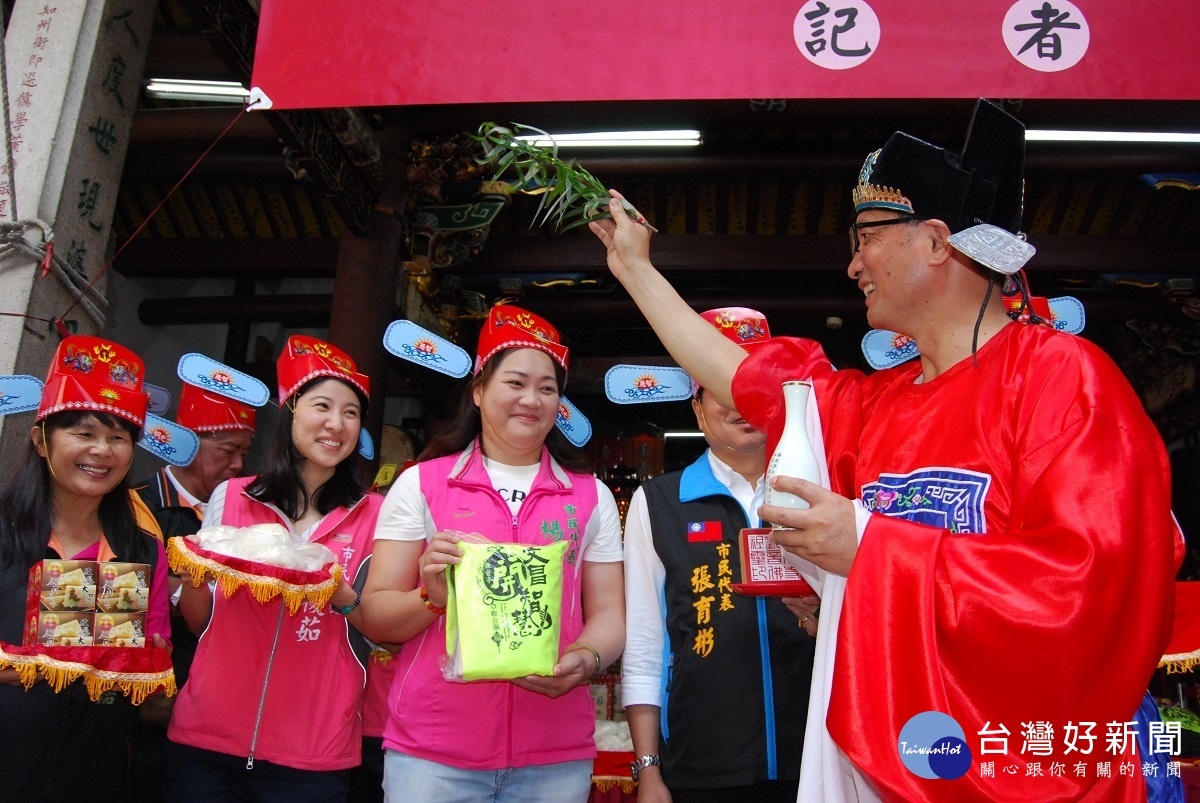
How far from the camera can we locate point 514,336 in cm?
263

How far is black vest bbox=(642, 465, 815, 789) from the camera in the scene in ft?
7.15

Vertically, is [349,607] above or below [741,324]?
below

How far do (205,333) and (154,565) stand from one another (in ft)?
22.0

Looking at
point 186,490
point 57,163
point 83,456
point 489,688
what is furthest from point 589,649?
point 57,163

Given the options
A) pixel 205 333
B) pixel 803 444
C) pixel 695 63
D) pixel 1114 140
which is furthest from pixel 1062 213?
pixel 205 333

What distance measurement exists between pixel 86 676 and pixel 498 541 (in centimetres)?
108

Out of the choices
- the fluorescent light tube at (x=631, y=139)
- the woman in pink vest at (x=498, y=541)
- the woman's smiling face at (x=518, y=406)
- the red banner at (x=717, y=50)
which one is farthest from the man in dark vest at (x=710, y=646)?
the fluorescent light tube at (x=631, y=139)

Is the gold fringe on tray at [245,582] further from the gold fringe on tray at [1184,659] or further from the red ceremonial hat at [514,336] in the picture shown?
the gold fringe on tray at [1184,659]

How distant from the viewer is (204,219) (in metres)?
7.51

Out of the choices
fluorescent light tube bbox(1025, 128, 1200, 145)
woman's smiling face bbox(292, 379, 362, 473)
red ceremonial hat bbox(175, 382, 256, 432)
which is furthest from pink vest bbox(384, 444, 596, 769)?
fluorescent light tube bbox(1025, 128, 1200, 145)

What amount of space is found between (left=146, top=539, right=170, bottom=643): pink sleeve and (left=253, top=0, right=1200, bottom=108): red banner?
56.5 inches

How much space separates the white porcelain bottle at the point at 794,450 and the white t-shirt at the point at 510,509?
921 mm

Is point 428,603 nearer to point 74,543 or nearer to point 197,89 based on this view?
point 74,543

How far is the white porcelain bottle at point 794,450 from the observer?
1.56 meters
